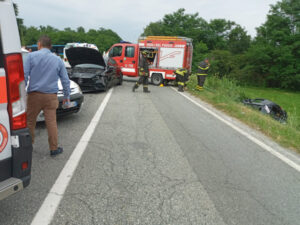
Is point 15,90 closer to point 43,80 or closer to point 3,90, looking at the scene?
point 3,90

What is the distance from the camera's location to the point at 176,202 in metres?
3.09

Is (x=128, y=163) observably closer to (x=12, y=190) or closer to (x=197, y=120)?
(x=12, y=190)

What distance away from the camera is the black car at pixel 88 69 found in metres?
10.6

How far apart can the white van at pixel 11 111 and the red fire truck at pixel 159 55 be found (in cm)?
1416

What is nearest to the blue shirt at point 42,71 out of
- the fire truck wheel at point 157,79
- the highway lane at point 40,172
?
the highway lane at point 40,172

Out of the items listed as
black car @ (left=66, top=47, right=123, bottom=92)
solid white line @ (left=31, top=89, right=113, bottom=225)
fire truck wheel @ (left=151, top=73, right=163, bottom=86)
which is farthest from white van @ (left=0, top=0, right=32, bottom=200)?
fire truck wheel @ (left=151, top=73, right=163, bottom=86)

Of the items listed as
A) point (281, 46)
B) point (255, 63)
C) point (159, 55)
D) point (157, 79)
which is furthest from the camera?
point (255, 63)

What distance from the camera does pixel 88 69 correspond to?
11.2 meters

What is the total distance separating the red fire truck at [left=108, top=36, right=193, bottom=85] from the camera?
1605 cm

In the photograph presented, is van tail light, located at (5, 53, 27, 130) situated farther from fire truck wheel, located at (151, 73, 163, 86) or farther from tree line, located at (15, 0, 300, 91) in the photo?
tree line, located at (15, 0, 300, 91)

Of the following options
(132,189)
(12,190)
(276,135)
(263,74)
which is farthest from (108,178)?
(263,74)

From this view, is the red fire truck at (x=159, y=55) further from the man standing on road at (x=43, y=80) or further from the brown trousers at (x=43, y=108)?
the brown trousers at (x=43, y=108)

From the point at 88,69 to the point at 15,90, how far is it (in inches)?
358

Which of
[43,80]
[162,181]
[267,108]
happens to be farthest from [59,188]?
[267,108]
